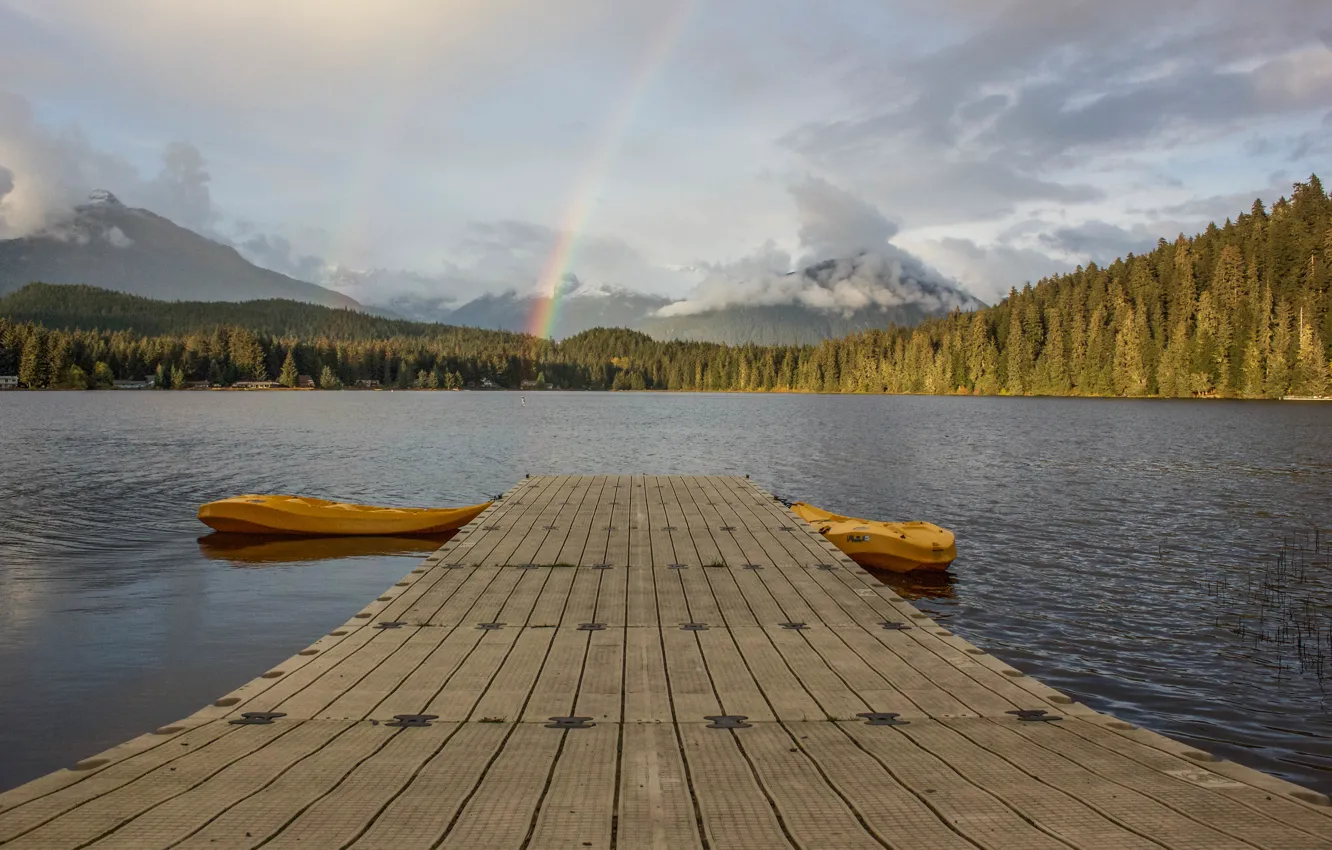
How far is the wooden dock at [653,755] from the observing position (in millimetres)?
4723

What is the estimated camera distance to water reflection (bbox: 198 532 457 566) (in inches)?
825

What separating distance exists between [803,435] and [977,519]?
40.2m

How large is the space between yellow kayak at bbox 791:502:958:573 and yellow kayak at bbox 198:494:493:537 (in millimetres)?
10880

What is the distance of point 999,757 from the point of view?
5973 mm

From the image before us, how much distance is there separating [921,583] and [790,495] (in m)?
14.8

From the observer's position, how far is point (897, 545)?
18.1 m

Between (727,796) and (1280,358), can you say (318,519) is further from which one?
(1280,358)

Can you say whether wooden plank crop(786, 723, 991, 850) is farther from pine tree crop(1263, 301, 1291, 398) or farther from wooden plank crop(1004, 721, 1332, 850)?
pine tree crop(1263, 301, 1291, 398)

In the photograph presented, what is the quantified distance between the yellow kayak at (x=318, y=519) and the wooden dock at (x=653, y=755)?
12.7m

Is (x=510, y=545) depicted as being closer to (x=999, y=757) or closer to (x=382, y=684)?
(x=382, y=684)

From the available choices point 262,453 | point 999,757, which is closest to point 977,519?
point 999,757

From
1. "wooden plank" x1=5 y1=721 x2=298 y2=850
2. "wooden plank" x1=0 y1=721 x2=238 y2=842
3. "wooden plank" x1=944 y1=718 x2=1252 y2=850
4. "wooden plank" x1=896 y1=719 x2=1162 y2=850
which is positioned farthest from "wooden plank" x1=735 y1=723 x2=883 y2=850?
"wooden plank" x1=0 y1=721 x2=238 y2=842

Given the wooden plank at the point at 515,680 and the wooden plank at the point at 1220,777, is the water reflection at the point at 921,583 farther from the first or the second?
the wooden plank at the point at 1220,777

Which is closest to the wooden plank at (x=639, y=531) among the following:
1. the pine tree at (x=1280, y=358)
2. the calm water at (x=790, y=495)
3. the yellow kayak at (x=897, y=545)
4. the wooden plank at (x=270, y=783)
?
the yellow kayak at (x=897, y=545)
